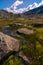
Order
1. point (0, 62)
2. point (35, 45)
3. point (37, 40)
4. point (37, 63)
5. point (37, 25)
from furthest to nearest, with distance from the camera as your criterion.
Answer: point (37, 25) → point (37, 40) → point (35, 45) → point (0, 62) → point (37, 63)

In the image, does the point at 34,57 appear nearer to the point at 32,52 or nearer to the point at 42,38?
the point at 32,52

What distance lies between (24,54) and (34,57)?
1.43 meters

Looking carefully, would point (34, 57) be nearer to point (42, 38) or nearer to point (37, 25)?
point (42, 38)

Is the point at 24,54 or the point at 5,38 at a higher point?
the point at 5,38

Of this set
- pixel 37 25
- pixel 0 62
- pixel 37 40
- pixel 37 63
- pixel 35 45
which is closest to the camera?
pixel 37 63

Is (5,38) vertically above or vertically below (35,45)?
above

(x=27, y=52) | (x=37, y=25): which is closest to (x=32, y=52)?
(x=27, y=52)

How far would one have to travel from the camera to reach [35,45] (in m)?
21.7

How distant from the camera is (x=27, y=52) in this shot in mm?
20109

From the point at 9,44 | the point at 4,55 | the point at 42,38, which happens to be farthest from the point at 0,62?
the point at 42,38

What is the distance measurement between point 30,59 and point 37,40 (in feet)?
15.4

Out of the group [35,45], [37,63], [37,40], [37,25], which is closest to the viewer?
[37,63]

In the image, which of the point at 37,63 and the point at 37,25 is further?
the point at 37,25

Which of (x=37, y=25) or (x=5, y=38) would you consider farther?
(x=37, y=25)
